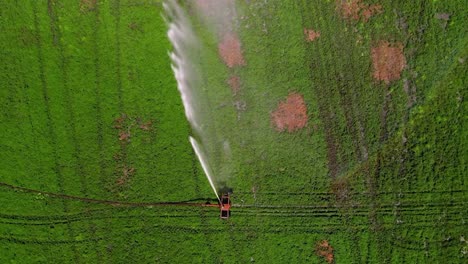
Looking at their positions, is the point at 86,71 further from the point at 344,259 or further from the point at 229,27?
the point at 344,259

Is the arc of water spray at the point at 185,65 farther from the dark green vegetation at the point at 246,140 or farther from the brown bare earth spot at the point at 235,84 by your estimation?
the brown bare earth spot at the point at 235,84

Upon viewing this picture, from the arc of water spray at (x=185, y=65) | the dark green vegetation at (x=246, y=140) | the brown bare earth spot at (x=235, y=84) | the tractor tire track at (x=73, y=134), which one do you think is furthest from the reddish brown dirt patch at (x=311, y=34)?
the tractor tire track at (x=73, y=134)

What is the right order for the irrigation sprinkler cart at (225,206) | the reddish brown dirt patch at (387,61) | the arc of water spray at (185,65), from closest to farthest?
the irrigation sprinkler cart at (225,206) < the arc of water spray at (185,65) < the reddish brown dirt patch at (387,61)

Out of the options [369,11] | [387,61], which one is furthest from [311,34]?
[387,61]

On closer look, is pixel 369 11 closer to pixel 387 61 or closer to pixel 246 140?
pixel 387 61

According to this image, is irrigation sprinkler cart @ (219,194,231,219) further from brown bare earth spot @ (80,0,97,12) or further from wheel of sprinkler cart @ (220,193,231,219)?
brown bare earth spot @ (80,0,97,12)
